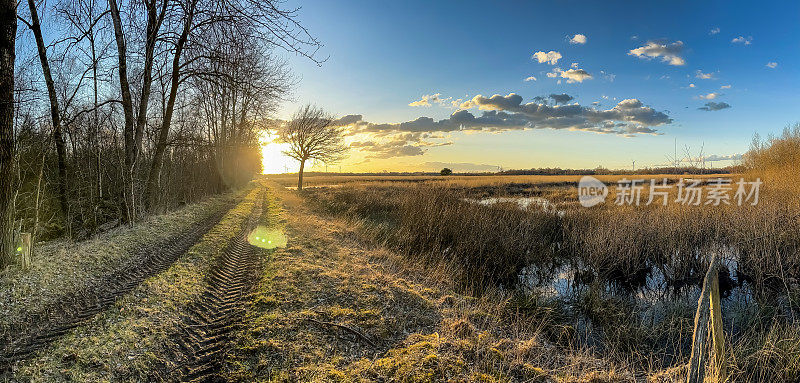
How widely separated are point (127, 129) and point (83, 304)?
319 inches

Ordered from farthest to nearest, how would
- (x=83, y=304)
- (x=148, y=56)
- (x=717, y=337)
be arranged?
(x=148, y=56) → (x=83, y=304) → (x=717, y=337)

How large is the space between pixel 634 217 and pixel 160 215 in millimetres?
17027

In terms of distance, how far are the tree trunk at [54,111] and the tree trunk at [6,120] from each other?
4.43 metres

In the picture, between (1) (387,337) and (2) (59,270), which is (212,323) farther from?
(2) (59,270)

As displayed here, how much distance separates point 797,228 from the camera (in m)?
9.34

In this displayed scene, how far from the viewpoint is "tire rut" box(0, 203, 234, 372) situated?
3701mm

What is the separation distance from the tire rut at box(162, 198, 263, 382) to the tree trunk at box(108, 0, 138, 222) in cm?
583

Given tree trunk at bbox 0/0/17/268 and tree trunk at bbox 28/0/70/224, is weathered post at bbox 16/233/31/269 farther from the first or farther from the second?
tree trunk at bbox 28/0/70/224

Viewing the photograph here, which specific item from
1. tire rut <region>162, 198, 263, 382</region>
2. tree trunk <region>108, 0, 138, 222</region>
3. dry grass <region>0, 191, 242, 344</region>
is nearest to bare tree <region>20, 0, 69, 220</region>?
tree trunk <region>108, 0, 138, 222</region>

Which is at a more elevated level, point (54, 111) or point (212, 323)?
point (54, 111)

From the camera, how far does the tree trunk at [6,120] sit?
5527mm

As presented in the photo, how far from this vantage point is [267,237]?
10141 millimetres

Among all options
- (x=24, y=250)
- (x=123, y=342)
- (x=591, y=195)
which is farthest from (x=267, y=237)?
(x=591, y=195)

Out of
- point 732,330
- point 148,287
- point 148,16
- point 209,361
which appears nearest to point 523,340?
point 209,361
